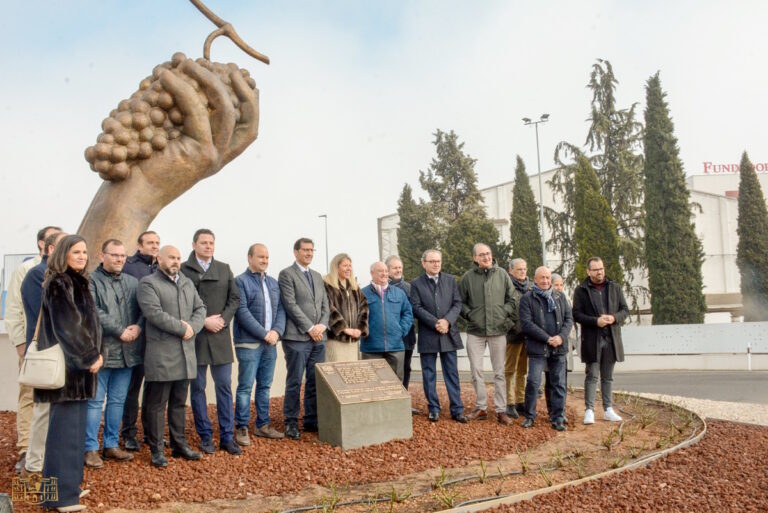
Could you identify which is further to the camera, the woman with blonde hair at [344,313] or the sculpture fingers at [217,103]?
the sculpture fingers at [217,103]

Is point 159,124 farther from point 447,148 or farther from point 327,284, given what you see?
point 447,148

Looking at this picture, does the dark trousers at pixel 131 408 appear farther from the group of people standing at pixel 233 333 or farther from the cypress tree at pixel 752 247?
the cypress tree at pixel 752 247

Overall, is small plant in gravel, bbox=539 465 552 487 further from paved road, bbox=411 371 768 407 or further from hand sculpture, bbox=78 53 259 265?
paved road, bbox=411 371 768 407

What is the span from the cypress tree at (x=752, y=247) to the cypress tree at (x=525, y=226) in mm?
8334

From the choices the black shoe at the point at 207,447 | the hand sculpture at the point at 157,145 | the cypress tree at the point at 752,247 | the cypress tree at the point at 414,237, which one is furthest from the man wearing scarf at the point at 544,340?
the cypress tree at the point at 414,237

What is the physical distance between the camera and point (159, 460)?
5188 mm

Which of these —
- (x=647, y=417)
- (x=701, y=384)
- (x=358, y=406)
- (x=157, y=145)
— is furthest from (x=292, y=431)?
(x=701, y=384)

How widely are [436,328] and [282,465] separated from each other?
2479 millimetres

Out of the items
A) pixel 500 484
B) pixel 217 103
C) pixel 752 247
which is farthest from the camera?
pixel 752 247

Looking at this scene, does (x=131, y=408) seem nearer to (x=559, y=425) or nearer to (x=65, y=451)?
(x=65, y=451)

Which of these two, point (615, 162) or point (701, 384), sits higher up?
point (615, 162)

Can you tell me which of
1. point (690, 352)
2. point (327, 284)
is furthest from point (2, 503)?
point (690, 352)

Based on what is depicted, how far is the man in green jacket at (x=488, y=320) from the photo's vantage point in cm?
733

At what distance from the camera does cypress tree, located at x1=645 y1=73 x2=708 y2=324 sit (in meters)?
23.9
